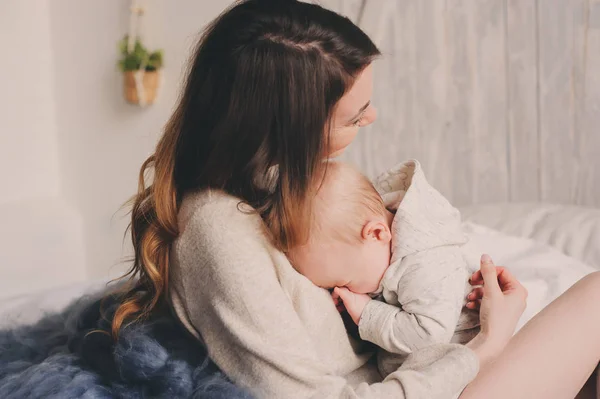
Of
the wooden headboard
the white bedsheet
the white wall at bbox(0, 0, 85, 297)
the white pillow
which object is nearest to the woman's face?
the white bedsheet

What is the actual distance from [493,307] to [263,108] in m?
0.50

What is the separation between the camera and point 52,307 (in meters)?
1.66

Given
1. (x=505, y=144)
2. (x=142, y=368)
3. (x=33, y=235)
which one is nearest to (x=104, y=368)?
(x=142, y=368)

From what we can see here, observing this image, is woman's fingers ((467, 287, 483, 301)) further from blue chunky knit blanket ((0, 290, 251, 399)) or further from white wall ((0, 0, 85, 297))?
white wall ((0, 0, 85, 297))

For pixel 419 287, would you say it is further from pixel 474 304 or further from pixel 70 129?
pixel 70 129

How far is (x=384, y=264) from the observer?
1.20m

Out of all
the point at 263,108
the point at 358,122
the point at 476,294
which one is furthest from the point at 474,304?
the point at 263,108

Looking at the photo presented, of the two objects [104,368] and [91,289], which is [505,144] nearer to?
[91,289]

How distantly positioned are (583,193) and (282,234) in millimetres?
1464

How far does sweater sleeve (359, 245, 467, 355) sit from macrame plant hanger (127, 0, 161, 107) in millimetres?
1984

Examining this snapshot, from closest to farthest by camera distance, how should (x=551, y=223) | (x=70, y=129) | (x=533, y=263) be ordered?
1. (x=533, y=263)
2. (x=551, y=223)
3. (x=70, y=129)

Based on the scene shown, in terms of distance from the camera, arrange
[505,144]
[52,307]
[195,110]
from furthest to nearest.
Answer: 1. [505,144]
2. [52,307]
3. [195,110]

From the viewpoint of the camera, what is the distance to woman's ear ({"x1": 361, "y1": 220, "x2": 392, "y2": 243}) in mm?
1162

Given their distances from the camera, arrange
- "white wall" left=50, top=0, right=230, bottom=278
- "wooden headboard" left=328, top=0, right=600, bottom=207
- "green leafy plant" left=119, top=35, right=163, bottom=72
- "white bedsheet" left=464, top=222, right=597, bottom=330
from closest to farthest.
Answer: "white bedsheet" left=464, top=222, right=597, bottom=330 → "wooden headboard" left=328, top=0, right=600, bottom=207 → "green leafy plant" left=119, top=35, right=163, bottom=72 → "white wall" left=50, top=0, right=230, bottom=278
